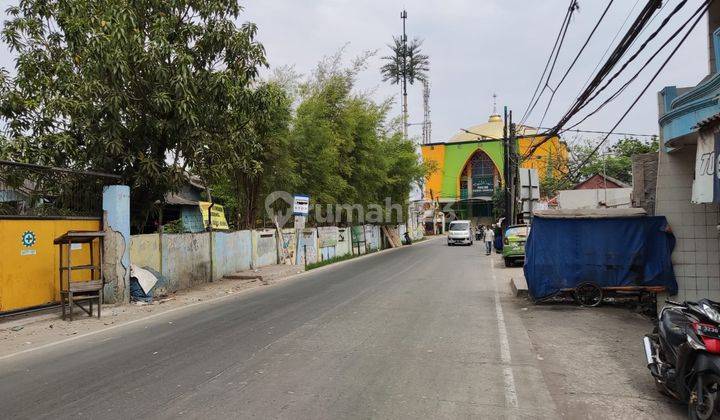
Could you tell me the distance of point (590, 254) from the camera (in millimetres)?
11398

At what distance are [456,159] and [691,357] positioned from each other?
8104 cm

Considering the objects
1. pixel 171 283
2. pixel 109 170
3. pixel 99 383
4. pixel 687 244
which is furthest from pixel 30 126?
pixel 687 244

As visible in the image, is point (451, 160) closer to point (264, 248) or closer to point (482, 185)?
point (482, 185)

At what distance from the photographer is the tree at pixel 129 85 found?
40.9 ft

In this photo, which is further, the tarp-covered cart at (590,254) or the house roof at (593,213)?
the house roof at (593,213)

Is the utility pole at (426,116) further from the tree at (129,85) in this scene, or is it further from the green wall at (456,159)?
the tree at (129,85)

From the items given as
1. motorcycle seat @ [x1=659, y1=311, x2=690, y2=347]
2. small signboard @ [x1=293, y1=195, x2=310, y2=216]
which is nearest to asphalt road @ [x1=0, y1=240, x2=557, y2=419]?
motorcycle seat @ [x1=659, y1=311, x2=690, y2=347]

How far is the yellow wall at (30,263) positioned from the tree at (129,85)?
2.54m

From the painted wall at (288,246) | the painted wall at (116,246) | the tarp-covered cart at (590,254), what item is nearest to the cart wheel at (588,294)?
the tarp-covered cart at (590,254)

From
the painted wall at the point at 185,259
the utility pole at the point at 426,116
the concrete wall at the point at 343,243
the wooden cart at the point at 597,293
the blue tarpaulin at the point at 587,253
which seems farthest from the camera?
the utility pole at the point at 426,116

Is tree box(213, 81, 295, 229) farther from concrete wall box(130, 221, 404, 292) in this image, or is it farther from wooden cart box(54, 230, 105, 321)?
wooden cart box(54, 230, 105, 321)

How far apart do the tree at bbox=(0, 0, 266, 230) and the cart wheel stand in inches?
380

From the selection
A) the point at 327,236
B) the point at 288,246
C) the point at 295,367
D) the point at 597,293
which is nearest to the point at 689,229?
the point at 597,293

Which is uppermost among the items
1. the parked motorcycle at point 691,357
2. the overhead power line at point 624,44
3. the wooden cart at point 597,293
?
the overhead power line at point 624,44
